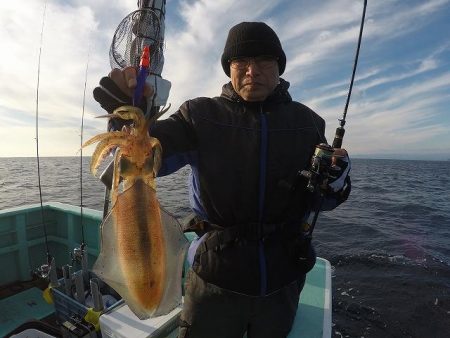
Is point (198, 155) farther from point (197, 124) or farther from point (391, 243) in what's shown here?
point (391, 243)

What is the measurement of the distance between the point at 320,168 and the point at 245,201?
73 centimetres

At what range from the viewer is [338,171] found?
120 inches

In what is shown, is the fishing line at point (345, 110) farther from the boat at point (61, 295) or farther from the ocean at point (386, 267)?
the ocean at point (386, 267)

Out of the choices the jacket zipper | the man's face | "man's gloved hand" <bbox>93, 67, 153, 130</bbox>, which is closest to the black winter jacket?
the jacket zipper

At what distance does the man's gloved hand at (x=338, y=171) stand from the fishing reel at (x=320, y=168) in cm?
8

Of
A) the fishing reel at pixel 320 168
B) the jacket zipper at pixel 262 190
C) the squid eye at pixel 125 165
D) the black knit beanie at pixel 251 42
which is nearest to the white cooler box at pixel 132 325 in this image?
the jacket zipper at pixel 262 190

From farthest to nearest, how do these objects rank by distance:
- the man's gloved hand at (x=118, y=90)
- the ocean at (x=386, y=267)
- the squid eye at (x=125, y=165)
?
the ocean at (x=386, y=267) → the man's gloved hand at (x=118, y=90) → the squid eye at (x=125, y=165)

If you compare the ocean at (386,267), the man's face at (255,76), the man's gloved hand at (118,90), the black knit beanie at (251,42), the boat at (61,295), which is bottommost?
the ocean at (386,267)

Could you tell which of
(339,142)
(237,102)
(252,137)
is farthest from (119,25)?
(339,142)

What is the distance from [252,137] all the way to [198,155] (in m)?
0.53

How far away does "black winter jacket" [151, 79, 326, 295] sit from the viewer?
2.85 m

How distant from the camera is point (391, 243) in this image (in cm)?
1677

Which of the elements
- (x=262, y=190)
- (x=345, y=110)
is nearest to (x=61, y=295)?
(x=262, y=190)

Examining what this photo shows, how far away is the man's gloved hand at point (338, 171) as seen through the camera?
3008 millimetres
